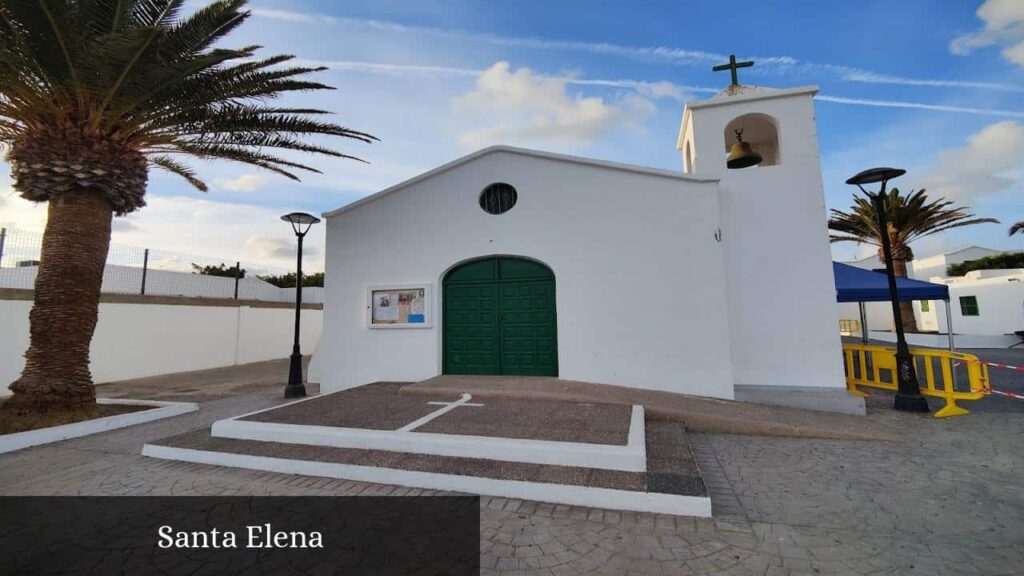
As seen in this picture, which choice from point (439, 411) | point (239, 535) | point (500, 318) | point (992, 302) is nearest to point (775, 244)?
point (500, 318)

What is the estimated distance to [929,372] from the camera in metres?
7.31

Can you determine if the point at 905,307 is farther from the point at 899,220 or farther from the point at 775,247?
the point at 775,247

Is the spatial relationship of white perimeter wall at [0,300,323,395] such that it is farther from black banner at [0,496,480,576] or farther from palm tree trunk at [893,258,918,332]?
palm tree trunk at [893,258,918,332]

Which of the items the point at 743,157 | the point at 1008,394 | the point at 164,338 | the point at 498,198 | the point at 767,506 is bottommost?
the point at 767,506

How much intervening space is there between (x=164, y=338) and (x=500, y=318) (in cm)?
1198

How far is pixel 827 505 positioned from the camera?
3.73 meters

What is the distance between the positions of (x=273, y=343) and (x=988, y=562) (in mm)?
20117

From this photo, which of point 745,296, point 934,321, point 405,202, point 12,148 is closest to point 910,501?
point 745,296

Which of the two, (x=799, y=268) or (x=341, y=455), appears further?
(x=799, y=268)

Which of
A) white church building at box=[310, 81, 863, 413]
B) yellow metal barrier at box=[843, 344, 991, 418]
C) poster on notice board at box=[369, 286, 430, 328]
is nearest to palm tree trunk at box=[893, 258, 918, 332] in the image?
yellow metal barrier at box=[843, 344, 991, 418]

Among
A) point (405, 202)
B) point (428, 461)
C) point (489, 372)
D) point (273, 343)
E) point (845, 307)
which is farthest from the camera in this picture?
point (845, 307)

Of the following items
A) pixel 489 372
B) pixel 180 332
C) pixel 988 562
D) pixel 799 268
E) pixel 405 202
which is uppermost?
pixel 405 202

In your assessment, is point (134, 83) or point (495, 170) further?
point (495, 170)

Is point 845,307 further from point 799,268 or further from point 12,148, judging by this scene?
point 12,148
